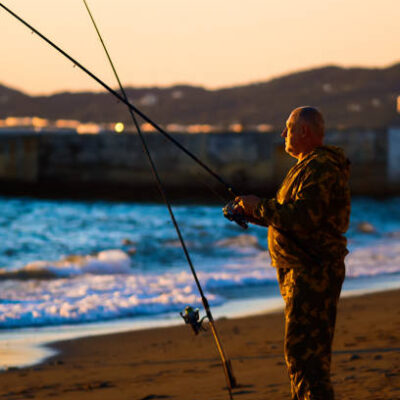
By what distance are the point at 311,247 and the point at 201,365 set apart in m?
2.47

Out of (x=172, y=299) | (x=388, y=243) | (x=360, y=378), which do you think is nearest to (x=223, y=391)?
(x=360, y=378)

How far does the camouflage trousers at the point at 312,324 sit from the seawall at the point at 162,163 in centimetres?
2943

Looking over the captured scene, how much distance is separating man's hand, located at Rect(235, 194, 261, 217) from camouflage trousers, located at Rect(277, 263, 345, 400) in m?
0.25

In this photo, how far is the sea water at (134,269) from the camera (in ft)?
26.0

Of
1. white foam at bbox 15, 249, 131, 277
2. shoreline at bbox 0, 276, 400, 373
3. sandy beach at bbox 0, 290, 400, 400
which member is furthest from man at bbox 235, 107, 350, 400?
white foam at bbox 15, 249, 131, 277

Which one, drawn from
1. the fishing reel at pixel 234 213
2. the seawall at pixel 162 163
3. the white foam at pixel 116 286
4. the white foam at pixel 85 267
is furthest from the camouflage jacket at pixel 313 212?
the seawall at pixel 162 163

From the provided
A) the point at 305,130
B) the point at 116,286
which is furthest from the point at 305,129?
the point at 116,286

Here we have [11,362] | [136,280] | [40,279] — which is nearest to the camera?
[11,362]

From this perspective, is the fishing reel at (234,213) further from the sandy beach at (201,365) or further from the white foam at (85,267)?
the white foam at (85,267)

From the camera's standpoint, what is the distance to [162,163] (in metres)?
34.2

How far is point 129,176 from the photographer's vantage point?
34219 mm

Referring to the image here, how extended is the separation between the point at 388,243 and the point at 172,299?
832cm

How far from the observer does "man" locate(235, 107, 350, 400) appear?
3010 mm

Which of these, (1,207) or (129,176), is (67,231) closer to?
(1,207)
